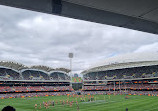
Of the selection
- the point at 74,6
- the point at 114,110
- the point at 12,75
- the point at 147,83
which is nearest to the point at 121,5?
the point at 74,6

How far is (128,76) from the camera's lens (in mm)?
79625

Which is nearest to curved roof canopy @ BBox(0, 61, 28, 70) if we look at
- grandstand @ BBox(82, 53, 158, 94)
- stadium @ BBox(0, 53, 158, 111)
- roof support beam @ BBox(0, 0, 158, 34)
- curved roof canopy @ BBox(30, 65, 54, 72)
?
stadium @ BBox(0, 53, 158, 111)

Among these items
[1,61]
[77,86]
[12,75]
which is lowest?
[77,86]

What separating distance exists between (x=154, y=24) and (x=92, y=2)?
2.57m

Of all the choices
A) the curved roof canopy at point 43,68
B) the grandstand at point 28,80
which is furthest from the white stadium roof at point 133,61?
the curved roof canopy at point 43,68

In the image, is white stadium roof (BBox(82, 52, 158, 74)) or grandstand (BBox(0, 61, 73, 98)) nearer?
grandstand (BBox(0, 61, 73, 98))

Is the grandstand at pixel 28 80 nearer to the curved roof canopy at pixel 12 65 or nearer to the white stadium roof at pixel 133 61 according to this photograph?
the curved roof canopy at pixel 12 65

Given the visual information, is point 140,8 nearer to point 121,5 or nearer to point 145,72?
point 121,5

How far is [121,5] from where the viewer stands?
378cm

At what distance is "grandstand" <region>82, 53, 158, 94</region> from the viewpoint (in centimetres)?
7031

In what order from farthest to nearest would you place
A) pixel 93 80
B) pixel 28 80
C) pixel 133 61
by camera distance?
pixel 93 80
pixel 133 61
pixel 28 80

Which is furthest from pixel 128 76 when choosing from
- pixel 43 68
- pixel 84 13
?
pixel 84 13

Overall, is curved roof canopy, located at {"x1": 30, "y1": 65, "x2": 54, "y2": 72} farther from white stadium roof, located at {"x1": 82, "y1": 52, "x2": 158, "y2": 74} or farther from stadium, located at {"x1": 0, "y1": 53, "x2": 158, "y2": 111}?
white stadium roof, located at {"x1": 82, "y1": 52, "x2": 158, "y2": 74}

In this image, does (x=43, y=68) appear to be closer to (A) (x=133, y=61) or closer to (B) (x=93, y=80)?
(B) (x=93, y=80)
